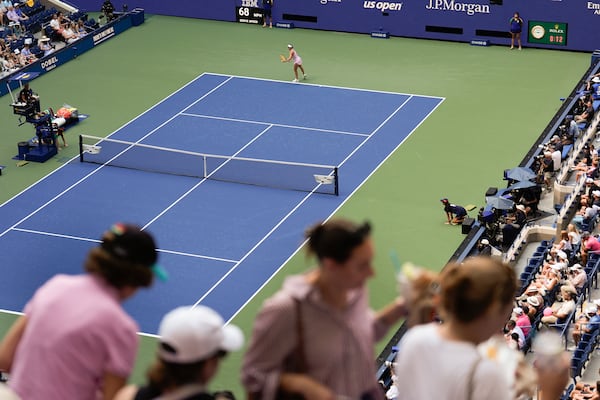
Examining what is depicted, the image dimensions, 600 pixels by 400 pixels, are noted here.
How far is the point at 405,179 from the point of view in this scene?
28.5 meters

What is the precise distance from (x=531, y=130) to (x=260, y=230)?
902 centimetres

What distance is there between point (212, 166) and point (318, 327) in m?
23.3

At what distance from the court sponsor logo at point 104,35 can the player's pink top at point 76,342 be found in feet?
111

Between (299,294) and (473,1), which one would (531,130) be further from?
(299,294)

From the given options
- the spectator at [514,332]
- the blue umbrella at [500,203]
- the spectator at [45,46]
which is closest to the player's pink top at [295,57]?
the spectator at [45,46]

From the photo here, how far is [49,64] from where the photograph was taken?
37.1 meters

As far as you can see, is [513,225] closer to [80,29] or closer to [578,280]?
[578,280]

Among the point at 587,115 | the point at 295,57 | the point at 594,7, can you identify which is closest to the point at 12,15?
the point at 295,57

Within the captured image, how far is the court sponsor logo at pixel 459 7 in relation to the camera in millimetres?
37656

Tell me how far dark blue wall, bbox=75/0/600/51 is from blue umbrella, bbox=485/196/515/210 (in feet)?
45.0

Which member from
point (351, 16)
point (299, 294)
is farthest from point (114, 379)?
point (351, 16)

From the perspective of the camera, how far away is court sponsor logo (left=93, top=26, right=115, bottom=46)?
3940cm

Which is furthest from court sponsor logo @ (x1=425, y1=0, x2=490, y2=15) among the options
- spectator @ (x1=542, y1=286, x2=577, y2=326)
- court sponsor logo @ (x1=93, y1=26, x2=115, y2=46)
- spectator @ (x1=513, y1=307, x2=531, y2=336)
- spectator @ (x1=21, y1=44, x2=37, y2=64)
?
spectator @ (x1=513, y1=307, x2=531, y2=336)

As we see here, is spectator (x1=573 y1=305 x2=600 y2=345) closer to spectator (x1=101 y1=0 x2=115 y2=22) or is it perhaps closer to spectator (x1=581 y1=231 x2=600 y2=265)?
spectator (x1=581 y1=231 x2=600 y2=265)
